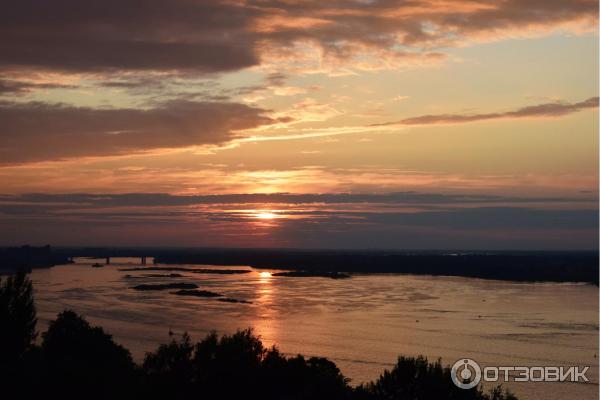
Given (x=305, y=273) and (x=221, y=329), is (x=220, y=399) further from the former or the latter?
(x=305, y=273)

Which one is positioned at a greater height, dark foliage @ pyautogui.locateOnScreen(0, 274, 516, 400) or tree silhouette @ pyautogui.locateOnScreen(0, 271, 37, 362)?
tree silhouette @ pyautogui.locateOnScreen(0, 271, 37, 362)

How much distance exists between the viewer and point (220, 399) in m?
28.2

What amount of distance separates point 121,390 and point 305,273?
145028 millimetres

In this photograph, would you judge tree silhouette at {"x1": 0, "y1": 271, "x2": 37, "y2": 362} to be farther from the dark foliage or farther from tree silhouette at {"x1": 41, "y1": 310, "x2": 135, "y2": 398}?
tree silhouette at {"x1": 41, "y1": 310, "x2": 135, "y2": 398}

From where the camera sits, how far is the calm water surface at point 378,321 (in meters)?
52.1

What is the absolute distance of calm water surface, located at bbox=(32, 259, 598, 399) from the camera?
5209cm

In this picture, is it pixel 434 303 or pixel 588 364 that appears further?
pixel 434 303

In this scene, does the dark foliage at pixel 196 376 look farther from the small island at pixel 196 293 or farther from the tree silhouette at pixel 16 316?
the small island at pixel 196 293

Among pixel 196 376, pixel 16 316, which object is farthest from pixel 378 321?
pixel 16 316

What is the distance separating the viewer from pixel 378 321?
71.4 meters

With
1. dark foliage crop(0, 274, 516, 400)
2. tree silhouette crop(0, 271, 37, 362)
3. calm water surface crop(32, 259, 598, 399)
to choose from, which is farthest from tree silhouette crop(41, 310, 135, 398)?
calm water surface crop(32, 259, 598, 399)

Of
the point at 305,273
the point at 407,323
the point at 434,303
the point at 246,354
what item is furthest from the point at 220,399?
the point at 305,273

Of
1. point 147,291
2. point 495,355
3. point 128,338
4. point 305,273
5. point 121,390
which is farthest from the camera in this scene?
point 305,273

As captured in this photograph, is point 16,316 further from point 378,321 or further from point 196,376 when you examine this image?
point 378,321
